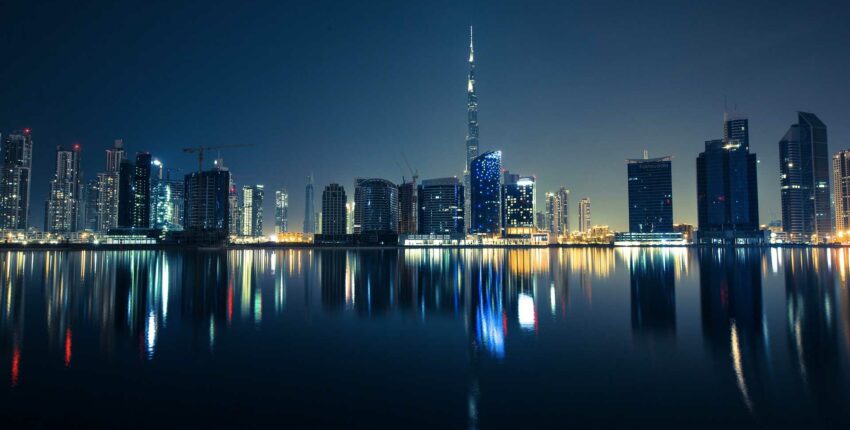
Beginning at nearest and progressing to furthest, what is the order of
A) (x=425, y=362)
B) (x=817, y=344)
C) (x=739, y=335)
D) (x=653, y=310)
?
(x=425, y=362) → (x=817, y=344) → (x=739, y=335) → (x=653, y=310)

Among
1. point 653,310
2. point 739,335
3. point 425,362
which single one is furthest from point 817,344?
point 425,362

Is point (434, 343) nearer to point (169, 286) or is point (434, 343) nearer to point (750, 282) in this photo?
point (169, 286)

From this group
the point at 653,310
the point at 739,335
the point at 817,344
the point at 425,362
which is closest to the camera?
the point at 425,362

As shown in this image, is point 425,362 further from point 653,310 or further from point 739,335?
point 653,310

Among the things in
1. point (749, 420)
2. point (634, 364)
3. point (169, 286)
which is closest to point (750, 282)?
point (634, 364)

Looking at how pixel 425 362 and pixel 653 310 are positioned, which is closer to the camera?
pixel 425 362

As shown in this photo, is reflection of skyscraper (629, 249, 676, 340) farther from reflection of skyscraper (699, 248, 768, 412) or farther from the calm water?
reflection of skyscraper (699, 248, 768, 412)

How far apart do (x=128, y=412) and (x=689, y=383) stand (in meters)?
14.9

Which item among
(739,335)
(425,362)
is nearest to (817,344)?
(739,335)

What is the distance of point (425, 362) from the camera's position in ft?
53.6

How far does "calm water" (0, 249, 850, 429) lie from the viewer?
448 inches

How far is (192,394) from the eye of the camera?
1283 centimetres

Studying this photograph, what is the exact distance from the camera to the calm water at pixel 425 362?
11383 millimetres

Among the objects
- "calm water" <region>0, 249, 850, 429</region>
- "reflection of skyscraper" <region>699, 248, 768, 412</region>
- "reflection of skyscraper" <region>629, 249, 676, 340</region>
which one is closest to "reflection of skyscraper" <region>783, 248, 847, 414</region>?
"calm water" <region>0, 249, 850, 429</region>
